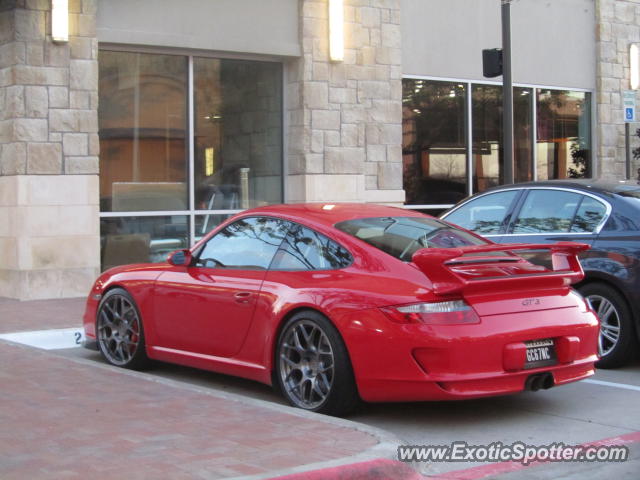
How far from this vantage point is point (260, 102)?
51.0 ft

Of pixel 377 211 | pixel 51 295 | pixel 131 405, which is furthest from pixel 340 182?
pixel 131 405

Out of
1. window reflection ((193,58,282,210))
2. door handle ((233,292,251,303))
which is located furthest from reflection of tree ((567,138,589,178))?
door handle ((233,292,251,303))

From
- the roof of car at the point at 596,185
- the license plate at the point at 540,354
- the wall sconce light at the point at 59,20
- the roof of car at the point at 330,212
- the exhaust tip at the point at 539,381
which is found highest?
the wall sconce light at the point at 59,20

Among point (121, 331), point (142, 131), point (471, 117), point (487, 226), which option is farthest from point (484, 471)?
point (471, 117)

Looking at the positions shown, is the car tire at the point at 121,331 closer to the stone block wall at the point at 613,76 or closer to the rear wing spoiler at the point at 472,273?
the rear wing spoiler at the point at 472,273

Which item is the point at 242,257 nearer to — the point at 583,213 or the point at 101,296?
the point at 101,296

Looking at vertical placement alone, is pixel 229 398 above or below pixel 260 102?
below

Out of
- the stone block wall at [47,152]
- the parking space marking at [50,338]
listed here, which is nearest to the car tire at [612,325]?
the parking space marking at [50,338]

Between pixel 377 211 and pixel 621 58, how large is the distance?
14351mm

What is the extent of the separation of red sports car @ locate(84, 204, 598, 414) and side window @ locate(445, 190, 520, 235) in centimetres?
195

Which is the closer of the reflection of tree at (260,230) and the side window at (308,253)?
the side window at (308,253)

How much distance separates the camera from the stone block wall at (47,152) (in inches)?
502

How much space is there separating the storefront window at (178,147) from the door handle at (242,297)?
7.15 meters

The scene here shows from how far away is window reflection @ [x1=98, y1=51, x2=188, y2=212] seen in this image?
46.0 feet
